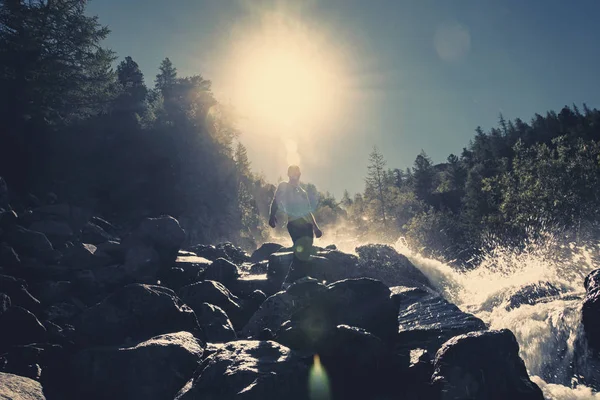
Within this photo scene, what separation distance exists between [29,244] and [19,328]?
7061 mm

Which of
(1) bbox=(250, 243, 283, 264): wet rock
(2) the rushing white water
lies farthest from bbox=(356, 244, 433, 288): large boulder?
(1) bbox=(250, 243, 283, 264): wet rock

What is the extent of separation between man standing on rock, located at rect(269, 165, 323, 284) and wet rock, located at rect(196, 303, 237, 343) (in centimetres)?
337

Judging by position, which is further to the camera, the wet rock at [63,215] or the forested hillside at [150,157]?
the forested hillside at [150,157]

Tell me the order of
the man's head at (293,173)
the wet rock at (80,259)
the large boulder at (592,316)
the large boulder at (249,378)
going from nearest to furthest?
the large boulder at (249,378)
the large boulder at (592,316)
the man's head at (293,173)
the wet rock at (80,259)

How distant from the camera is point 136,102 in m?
49.5

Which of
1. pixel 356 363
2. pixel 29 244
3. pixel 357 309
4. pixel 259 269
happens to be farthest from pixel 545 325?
pixel 29 244

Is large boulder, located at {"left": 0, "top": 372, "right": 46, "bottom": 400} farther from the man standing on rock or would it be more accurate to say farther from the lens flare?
the man standing on rock

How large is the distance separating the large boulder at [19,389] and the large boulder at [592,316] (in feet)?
33.7

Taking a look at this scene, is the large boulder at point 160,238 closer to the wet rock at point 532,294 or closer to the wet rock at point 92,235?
the wet rock at point 92,235

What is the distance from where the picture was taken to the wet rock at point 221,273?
44.1ft

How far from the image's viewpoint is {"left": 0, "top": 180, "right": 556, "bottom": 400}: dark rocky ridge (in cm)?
597

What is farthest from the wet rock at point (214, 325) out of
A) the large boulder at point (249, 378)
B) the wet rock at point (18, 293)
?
the wet rock at point (18, 293)

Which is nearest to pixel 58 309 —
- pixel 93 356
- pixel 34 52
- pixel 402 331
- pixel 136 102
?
pixel 93 356

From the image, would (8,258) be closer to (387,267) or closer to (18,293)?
(18,293)
